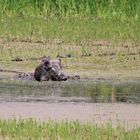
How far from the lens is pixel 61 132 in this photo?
8.98 m

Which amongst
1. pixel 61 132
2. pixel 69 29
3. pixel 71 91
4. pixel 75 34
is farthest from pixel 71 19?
pixel 61 132

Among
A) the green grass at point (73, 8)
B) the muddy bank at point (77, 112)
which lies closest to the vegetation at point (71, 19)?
the green grass at point (73, 8)

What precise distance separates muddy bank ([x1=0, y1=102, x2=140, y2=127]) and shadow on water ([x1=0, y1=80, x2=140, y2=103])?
16.8 inches

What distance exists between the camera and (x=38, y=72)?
13781 mm

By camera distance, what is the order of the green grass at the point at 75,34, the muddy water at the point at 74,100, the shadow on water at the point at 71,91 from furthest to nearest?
the green grass at the point at 75,34
the shadow on water at the point at 71,91
the muddy water at the point at 74,100

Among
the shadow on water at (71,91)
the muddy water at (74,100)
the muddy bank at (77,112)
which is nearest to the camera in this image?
the muddy bank at (77,112)

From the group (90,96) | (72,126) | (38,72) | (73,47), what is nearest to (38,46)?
(73,47)

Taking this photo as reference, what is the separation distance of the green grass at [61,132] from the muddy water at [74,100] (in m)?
0.81

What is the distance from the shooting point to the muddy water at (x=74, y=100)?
1050 centimetres

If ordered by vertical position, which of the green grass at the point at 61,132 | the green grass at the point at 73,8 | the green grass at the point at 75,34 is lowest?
the green grass at the point at 61,132

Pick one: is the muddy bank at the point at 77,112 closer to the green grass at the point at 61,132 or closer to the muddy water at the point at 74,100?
the muddy water at the point at 74,100

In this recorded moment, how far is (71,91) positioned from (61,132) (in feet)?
12.2

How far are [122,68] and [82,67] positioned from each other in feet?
2.25

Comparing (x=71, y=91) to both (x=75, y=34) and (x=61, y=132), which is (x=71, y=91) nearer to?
(x=61, y=132)
